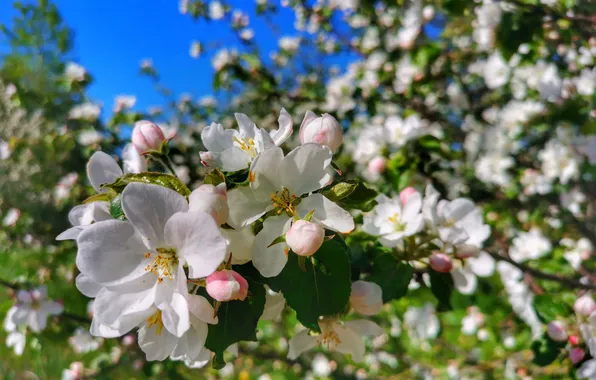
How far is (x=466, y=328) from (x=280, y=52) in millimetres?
3599

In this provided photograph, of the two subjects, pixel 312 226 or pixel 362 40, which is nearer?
pixel 312 226

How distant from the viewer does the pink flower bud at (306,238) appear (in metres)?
0.54

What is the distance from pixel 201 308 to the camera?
57 centimetres

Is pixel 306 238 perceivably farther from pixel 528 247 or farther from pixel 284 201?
pixel 528 247

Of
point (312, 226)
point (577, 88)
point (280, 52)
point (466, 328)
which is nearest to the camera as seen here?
point (312, 226)

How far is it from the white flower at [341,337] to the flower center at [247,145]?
15.1 inches

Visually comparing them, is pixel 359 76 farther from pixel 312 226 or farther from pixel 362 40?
pixel 312 226

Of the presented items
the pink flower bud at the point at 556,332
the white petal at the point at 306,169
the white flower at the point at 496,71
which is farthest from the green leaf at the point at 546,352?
the white flower at the point at 496,71

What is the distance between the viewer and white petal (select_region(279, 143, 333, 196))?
2.01 ft

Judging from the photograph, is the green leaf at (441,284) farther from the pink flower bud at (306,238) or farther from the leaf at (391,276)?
the pink flower bud at (306,238)

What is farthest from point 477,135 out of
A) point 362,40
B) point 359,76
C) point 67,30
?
point 67,30

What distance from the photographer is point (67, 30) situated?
15.8 meters

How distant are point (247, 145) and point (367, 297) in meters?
0.36

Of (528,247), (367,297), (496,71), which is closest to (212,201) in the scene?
(367,297)
